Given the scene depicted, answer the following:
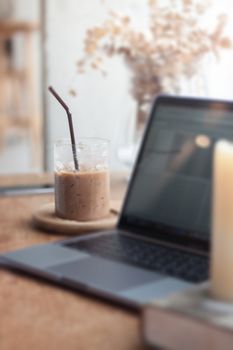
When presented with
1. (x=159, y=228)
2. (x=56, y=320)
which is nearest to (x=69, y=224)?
(x=159, y=228)

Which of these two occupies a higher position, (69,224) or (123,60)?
(123,60)

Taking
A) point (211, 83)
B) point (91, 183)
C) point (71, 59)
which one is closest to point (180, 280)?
point (91, 183)

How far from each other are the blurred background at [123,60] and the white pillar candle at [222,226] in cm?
86

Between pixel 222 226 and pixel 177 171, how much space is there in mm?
319

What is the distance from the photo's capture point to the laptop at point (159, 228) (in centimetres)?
85

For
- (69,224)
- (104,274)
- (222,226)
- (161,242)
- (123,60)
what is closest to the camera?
(222,226)

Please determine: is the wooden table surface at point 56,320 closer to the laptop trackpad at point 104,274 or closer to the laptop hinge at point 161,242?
the laptop trackpad at point 104,274

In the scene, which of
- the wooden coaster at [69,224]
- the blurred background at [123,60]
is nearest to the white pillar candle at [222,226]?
the wooden coaster at [69,224]

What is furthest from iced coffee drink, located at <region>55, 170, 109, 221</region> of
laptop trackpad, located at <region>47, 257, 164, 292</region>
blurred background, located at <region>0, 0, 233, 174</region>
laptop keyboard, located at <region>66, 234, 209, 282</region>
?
blurred background, located at <region>0, 0, 233, 174</region>

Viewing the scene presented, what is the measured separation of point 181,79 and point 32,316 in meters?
0.93

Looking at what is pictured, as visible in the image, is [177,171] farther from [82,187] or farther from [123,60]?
[123,60]

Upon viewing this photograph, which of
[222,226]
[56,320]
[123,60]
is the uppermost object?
[123,60]

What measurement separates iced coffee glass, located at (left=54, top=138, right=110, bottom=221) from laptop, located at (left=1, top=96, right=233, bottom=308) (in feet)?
0.28

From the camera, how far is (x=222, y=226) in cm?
71
